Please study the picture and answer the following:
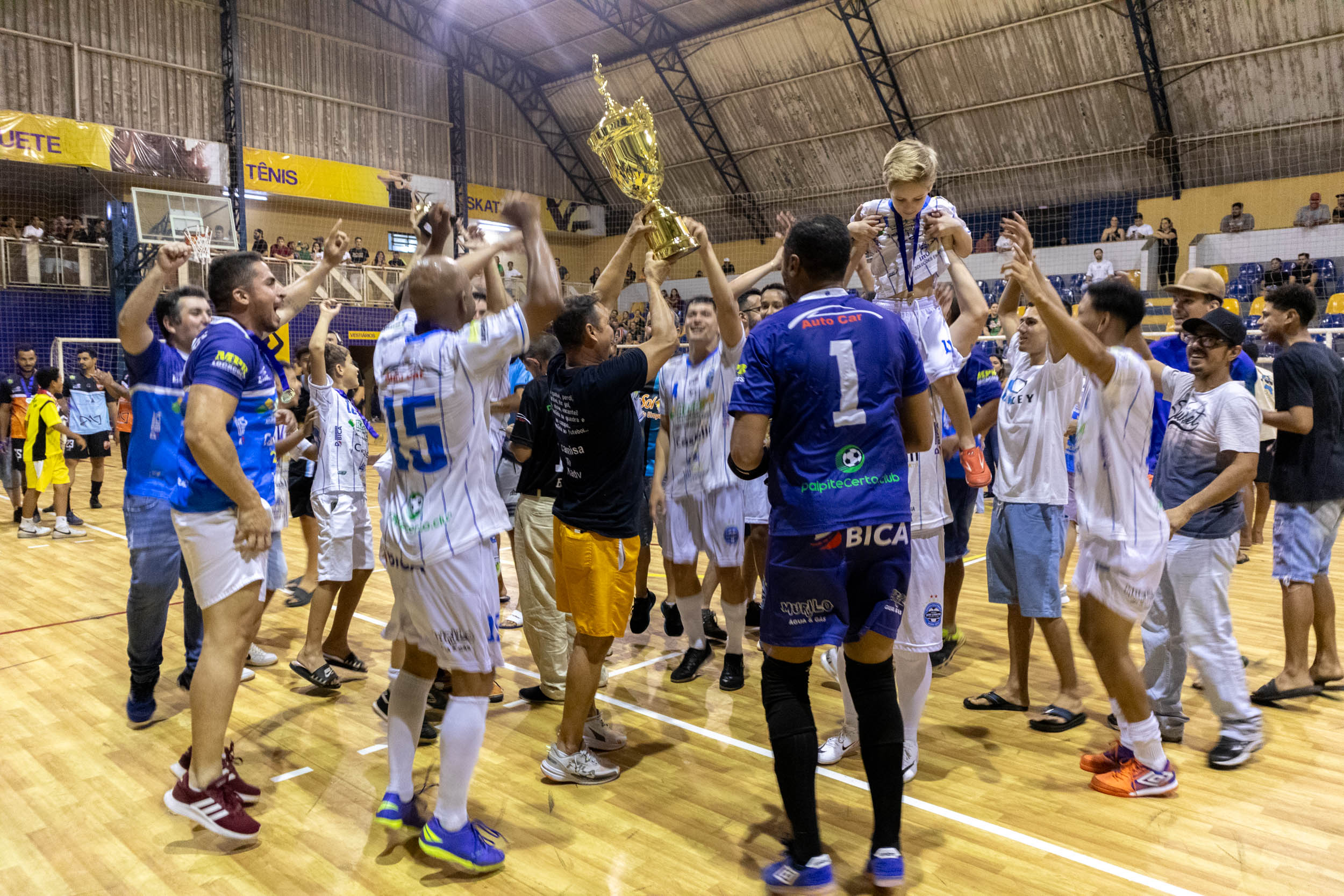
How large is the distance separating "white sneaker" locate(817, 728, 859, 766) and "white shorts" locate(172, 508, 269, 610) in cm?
258

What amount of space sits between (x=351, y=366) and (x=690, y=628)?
108 inches

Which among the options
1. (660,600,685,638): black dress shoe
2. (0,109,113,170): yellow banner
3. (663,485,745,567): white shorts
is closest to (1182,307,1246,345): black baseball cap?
(663,485,745,567): white shorts

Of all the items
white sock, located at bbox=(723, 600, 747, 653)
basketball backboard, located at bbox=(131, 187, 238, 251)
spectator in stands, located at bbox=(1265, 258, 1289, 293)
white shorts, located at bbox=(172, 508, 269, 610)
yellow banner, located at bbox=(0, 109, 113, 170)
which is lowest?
white sock, located at bbox=(723, 600, 747, 653)

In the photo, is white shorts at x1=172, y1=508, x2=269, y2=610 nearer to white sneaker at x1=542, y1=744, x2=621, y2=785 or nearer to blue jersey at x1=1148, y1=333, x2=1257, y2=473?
white sneaker at x1=542, y1=744, x2=621, y2=785

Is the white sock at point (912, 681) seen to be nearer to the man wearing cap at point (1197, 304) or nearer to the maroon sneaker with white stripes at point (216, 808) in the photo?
the man wearing cap at point (1197, 304)

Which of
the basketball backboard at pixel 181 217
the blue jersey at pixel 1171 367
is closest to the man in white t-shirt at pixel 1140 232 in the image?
the blue jersey at pixel 1171 367

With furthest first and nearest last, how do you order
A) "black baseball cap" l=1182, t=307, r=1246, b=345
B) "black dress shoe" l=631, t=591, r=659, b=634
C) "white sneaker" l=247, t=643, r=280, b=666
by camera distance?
"black dress shoe" l=631, t=591, r=659, b=634 → "white sneaker" l=247, t=643, r=280, b=666 → "black baseball cap" l=1182, t=307, r=1246, b=345

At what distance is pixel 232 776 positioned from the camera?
348cm

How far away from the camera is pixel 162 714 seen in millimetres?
4816

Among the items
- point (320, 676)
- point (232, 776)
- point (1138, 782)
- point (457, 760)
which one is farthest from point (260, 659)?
point (1138, 782)

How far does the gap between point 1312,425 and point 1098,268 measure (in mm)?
15460

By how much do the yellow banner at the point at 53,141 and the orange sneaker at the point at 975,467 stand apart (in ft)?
74.3

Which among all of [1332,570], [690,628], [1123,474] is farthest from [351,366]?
[1332,570]

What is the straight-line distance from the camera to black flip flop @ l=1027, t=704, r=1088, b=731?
444 centimetres
